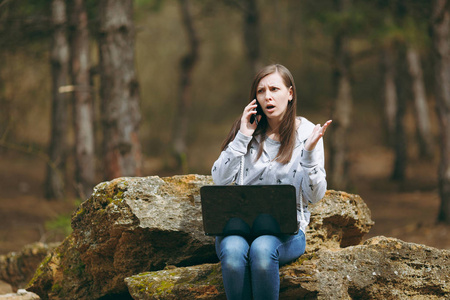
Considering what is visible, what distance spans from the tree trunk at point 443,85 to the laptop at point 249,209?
21.7 ft

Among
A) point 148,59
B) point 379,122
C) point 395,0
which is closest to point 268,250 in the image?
point 395,0

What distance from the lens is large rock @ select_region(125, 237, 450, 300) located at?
3641 mm

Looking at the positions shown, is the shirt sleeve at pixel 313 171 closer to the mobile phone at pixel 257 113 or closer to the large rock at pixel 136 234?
the mobile phone at pixel 257 113

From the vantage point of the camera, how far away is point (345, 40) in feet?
40.5

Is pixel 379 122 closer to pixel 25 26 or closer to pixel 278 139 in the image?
pixel 25 26

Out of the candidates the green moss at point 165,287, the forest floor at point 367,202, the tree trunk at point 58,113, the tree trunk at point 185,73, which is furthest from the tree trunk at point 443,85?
the tree trunk at point 185,73

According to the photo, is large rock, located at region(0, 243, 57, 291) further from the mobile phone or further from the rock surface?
the mobile phone

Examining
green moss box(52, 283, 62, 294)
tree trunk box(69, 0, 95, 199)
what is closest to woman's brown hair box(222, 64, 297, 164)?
green moss box(52, 283, 62, 294)

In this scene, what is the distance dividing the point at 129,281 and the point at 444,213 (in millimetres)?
7043

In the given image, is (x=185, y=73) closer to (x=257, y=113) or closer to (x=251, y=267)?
(x=257, y=113)

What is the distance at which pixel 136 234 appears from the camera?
13.5ft

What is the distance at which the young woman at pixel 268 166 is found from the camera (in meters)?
3.33

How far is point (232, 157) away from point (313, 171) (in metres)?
0.52

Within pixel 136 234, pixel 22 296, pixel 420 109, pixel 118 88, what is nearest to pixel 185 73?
pixel 420 109
